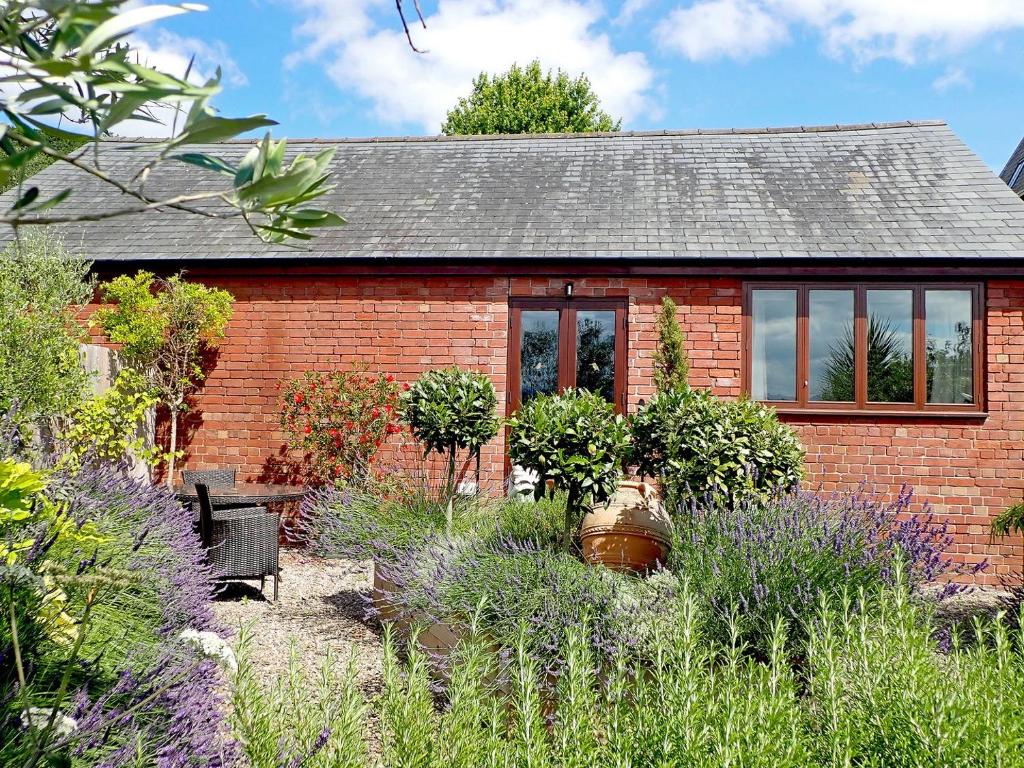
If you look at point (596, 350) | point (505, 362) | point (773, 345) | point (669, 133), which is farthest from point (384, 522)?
point (669, 133)

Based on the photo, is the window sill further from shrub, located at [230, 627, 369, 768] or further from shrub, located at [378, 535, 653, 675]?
shrub, located at [230, 627, 369, 768]

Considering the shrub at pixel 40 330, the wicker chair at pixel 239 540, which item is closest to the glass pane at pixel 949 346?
the wicker chair at pixel 239 540

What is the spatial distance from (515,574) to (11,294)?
256 inches

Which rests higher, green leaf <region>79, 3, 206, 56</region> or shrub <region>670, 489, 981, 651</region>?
green leaf <region>79, 3, 206, 56</region>

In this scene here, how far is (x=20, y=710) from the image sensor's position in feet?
6.69

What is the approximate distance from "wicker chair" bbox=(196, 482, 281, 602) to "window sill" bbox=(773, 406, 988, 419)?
557cm

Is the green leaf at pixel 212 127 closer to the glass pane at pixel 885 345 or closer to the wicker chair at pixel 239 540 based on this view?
the wicker chair at pixel 239 540

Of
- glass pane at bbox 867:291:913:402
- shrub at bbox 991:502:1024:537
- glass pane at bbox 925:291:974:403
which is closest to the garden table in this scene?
shrub at bbox 991:502:1024:537

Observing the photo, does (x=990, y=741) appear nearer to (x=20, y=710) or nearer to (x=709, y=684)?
(x=709, y=684)

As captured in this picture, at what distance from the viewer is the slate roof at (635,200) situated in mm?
9047

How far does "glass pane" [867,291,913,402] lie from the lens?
28.8 feet

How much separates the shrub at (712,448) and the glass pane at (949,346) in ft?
12.7

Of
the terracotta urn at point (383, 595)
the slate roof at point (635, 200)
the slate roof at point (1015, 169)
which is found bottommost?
the terracotta urn at point (383, 595)

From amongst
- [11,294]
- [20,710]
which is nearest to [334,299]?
[11,294]
